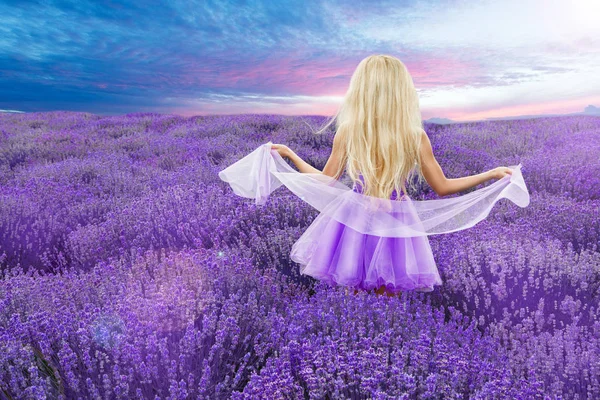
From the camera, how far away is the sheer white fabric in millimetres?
2402

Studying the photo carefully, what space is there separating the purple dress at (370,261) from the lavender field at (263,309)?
0.33 feet

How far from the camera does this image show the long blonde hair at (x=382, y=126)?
7.94ft

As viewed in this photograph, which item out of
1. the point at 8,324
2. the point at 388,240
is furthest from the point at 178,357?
the point at 388,240

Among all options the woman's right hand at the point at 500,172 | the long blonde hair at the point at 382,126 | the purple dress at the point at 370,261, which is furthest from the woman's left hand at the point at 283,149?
the woman's right hand at the point at 500,172

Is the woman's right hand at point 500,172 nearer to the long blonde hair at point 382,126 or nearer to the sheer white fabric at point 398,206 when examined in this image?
the sheer white fabric at point 398,206

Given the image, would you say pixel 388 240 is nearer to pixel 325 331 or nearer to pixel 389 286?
pixel 389 286

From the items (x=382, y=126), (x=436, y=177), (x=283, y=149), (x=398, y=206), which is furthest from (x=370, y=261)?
(x=283, y=149)

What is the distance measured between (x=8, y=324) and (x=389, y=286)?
181 centimetres

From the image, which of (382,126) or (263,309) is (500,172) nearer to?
(382,126)

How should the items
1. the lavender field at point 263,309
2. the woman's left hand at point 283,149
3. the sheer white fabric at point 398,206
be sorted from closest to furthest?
the lavender field at point 263,309, the sheer white fabric at point 398,206, the woman's left hand at point 283,149

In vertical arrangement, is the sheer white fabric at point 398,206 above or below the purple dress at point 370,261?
above

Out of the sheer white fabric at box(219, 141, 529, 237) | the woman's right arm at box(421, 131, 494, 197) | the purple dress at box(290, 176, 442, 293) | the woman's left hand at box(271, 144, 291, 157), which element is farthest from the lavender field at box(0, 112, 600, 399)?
the woman's left hand at box(271, 144, 291, 157)

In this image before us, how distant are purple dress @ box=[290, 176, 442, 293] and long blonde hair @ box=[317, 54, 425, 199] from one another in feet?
0.57

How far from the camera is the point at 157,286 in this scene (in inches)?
97.3
